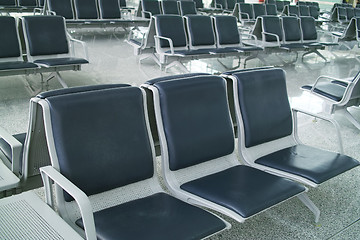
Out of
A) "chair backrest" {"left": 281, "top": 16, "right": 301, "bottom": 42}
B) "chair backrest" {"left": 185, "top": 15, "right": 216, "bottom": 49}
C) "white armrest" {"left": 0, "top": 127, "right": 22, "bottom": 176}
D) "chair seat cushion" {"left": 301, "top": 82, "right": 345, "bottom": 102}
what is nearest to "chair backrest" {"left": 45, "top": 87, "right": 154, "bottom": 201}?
"white armrest" {"left": 0, "top": 127, "right": 22, "bottom": 176}

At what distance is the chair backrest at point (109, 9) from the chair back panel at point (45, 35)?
10.7ft

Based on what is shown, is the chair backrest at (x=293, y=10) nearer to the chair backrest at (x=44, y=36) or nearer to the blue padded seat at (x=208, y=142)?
the chair backrest at (x=44, y=36)

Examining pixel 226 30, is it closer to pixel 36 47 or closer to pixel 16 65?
pixel 36 47

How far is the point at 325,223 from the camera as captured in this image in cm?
228

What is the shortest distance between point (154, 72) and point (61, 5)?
2.74 metres

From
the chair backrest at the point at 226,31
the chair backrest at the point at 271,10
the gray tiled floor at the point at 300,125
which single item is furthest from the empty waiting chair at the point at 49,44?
the chair backrest at the point at 271,10

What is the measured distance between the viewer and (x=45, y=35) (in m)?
4.54

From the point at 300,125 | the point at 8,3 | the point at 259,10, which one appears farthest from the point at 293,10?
the point at 300,125

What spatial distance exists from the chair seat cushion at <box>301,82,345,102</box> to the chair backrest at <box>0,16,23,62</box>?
3173mm

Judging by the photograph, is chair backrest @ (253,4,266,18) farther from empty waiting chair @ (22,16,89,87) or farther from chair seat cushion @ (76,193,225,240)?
chair seat cushion @ (76,193,225,240)

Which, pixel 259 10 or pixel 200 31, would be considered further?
pixel 259 10

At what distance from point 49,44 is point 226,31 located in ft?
9.00

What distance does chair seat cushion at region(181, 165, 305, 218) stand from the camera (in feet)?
5.68

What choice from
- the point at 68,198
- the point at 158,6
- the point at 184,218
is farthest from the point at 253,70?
the point at 158,6
